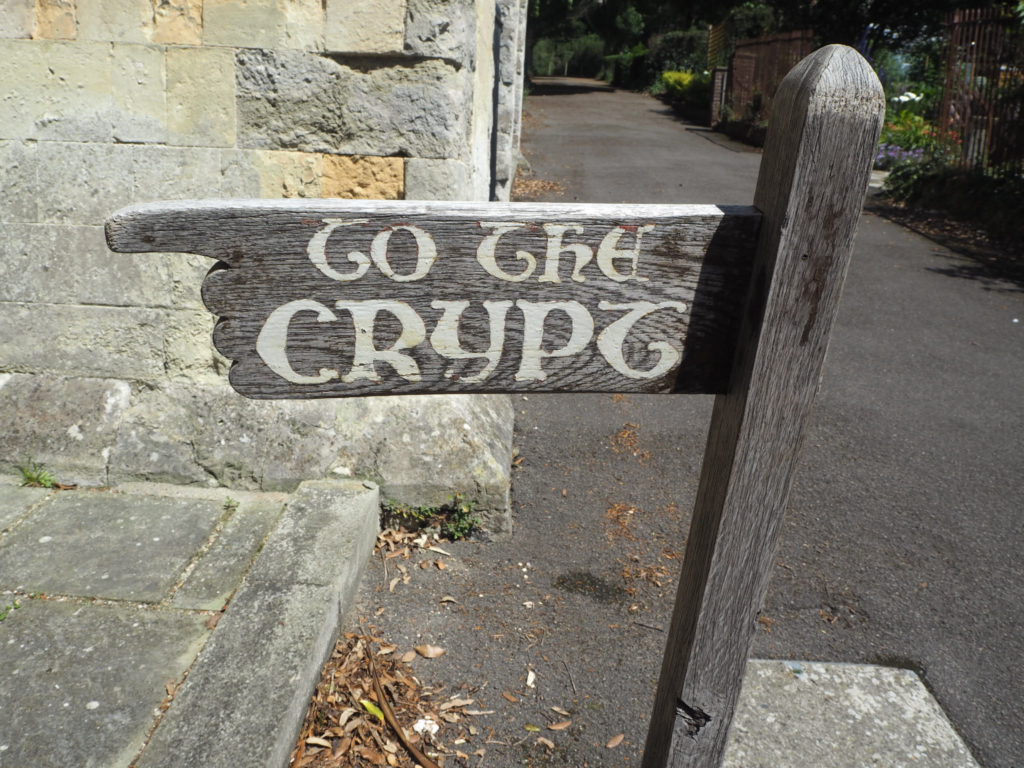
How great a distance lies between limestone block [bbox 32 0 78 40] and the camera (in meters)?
3.02

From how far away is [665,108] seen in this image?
2377cm

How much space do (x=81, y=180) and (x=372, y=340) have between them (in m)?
→ 2.60

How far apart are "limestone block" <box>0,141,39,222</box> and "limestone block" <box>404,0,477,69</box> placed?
1622 millimetres

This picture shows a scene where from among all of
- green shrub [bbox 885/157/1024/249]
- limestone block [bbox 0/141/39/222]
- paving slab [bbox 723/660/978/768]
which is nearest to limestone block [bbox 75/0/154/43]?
limestone block [bbox 0/141/39/222]

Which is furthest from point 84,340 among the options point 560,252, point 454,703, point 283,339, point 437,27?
point 560,252

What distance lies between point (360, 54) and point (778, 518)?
2.48 m

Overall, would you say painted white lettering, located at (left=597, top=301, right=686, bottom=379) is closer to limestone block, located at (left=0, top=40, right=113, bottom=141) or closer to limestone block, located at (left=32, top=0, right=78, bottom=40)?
limestone block, located at (left=0, top=40, right=113, bottom=141)

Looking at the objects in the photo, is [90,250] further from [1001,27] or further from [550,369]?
[1001,27]

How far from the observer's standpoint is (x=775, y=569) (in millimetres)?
3211

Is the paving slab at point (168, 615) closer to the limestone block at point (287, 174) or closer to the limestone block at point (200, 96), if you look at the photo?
the limestone block at point (287, 174)

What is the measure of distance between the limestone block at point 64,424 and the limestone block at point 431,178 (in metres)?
1.54

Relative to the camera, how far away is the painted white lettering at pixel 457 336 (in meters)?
1.23

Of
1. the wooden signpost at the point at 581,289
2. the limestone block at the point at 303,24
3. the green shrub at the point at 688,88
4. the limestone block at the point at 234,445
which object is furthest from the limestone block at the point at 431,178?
the green shrub at the point at 688,88

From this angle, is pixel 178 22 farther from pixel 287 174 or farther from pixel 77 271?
pixel 77 271
